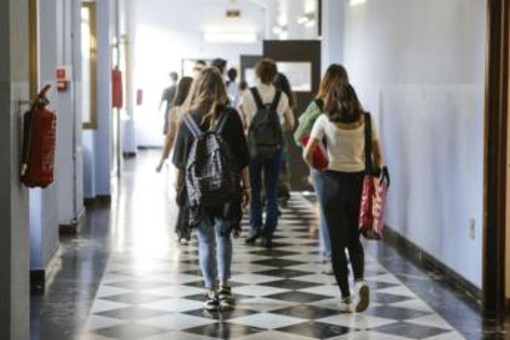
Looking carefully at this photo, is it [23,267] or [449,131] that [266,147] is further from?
[23,267]

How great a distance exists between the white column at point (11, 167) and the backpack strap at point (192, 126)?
5.21 feet

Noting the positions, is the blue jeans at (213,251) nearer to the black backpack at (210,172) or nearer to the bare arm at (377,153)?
the black backpack at (210,172)

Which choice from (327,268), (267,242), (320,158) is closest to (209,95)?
(320,158)

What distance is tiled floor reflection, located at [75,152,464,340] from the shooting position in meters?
5.88

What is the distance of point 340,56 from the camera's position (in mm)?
12602

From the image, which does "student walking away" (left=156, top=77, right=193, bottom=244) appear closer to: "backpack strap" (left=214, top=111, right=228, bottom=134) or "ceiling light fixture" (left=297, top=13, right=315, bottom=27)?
"backpack strap" (left=214, top=111, right=228, bottom=134)

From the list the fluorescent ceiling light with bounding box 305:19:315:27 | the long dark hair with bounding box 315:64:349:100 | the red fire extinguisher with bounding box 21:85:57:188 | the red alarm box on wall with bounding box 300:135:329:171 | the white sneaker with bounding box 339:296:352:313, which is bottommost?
the white sneaker with bounding box 339:296:352:313

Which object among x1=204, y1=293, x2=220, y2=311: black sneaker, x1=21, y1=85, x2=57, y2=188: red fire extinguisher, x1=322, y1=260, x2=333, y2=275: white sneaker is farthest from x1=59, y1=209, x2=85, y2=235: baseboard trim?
x1=21, y1=85, x2=57, y2=188: red fire extinguisher

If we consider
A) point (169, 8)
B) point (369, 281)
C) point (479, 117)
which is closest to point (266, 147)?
point (369, 281)

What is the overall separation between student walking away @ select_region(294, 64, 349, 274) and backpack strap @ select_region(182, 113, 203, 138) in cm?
84

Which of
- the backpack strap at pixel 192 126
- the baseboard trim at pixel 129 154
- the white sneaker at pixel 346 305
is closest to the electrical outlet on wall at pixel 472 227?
the white sneaker at pixel 346 305

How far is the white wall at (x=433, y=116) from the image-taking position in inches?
266

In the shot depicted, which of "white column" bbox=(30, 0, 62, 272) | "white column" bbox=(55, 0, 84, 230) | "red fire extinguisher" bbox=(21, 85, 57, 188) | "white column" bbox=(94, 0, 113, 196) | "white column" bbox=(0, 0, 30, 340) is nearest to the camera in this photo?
"white column" bbox=(0, 0, 30, 340)

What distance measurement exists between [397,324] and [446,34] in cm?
240
